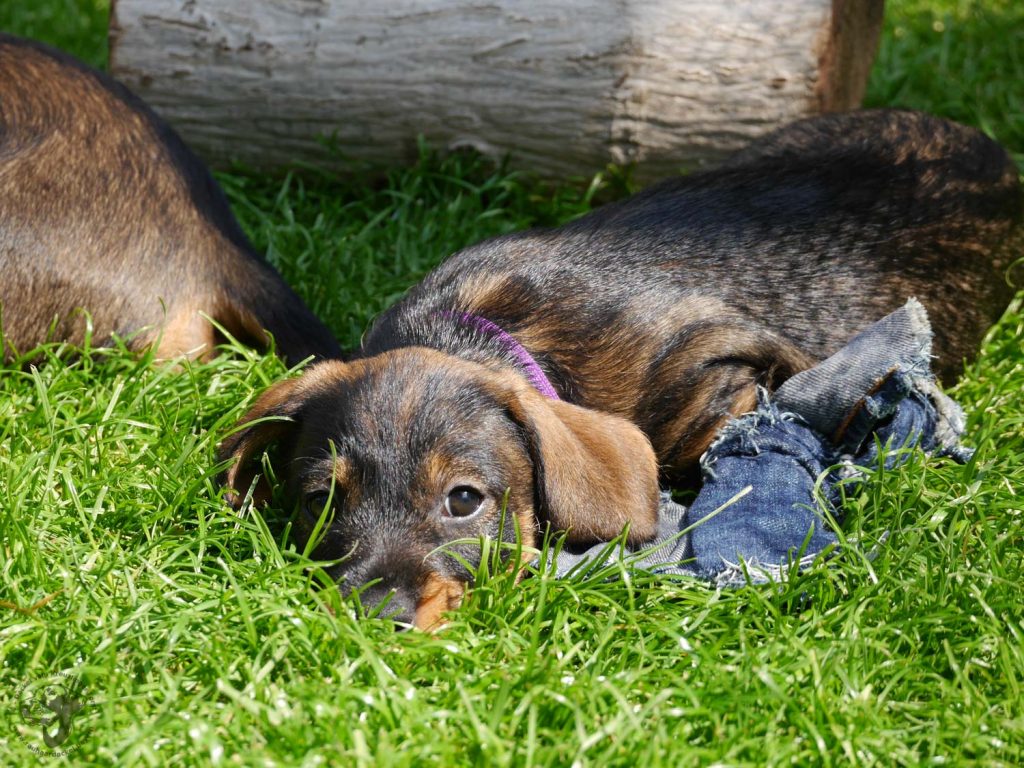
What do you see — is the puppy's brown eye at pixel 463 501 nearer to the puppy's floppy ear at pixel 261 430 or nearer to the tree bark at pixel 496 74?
the puppy's floppy ear at pixel 261 430

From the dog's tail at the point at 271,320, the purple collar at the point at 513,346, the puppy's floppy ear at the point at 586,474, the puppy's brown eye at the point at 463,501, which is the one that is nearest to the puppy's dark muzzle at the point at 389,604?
the puppy's brown eye at the point at 463,501

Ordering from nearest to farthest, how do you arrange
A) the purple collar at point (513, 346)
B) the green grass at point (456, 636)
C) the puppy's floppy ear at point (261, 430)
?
1. the green grass at point (456, 636)
2. the puppy's floppy ear at point (261, 430)
3. the purple collar at point (513, 346)

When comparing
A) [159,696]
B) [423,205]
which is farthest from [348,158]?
[159,696]

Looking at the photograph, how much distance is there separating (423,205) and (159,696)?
3.74m

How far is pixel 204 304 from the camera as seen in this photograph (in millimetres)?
4590

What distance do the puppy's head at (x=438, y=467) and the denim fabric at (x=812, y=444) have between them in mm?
183

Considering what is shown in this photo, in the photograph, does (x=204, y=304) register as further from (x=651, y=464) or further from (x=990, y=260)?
(x=990, y=260)

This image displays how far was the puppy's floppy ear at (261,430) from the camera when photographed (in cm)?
364

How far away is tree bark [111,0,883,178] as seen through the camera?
554cm

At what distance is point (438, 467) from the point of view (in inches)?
131
